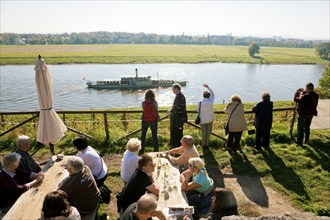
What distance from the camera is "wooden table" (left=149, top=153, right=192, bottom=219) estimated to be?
4.33 metres

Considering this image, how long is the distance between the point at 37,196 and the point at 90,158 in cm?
122

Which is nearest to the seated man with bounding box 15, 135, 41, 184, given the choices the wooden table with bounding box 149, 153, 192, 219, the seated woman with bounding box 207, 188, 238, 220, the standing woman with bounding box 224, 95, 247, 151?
the wooden table with bounding box 149, 153, 192, 219

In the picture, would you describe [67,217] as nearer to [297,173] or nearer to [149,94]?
[149,94]

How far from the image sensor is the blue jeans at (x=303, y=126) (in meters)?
8.83

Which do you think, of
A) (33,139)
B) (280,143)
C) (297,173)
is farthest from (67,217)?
(280,143)

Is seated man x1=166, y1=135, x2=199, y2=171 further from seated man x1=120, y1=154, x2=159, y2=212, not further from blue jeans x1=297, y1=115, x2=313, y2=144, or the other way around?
blue jeans x1=297, y1=115, x2=313, y2=144

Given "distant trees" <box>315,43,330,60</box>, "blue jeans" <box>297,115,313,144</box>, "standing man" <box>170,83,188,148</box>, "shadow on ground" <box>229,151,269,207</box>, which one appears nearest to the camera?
"shadow on ground" <box>229,151,269,207</box>

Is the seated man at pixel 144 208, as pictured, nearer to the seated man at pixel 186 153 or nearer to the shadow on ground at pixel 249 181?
the seated man at pixel 186 153

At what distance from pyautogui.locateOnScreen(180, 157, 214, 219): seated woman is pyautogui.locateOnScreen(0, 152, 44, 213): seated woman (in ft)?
9.57

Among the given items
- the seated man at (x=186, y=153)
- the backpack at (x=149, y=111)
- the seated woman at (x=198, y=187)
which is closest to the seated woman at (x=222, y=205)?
the seated woman at (x=198, y=187)

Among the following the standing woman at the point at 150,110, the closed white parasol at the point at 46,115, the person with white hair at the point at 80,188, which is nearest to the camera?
the person with white hair at the point at 80,188

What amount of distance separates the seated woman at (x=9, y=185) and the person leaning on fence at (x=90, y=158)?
1.06m

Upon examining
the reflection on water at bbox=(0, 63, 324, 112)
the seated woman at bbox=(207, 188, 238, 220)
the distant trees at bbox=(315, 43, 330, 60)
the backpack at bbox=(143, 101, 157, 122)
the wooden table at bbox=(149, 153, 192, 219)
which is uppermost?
the distant trees at bbox=(315, 43, 330, 60)

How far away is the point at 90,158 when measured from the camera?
5426mm
